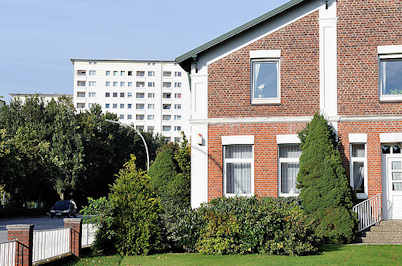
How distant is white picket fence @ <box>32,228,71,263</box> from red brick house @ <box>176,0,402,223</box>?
18.8 ft

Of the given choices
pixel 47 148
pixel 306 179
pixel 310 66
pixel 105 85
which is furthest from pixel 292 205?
pixel 105 85

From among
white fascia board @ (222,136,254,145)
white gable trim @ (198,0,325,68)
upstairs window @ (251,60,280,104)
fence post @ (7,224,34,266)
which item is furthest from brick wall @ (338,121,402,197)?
fence post @ (7,224,34,266)

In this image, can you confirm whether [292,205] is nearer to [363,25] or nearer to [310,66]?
[310,66]

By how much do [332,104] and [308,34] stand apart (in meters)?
2.65

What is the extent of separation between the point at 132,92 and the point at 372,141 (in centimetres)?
11844

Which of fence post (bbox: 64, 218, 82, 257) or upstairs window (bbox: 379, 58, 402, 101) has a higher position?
upstairs window (bbox: 379, 58, 402, 101)

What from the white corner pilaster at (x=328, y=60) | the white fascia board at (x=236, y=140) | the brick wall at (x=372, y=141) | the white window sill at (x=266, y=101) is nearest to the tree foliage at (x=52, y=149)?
the white fascia board at (x=236, y=140)

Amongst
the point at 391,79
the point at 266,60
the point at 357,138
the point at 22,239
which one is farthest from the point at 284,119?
the point at 22,239

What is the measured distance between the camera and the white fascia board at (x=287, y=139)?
19.3 m

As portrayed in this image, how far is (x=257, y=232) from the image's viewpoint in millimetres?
15273

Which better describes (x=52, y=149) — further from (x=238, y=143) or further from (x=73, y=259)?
(x=73, y=259)

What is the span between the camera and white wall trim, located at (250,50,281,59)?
64.5 feet

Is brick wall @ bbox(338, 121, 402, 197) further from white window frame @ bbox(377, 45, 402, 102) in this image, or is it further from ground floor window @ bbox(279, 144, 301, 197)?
ground floor window @ bbox(279, 144, 301, 197)

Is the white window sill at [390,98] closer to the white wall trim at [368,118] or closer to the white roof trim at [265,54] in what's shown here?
the white wall trim at [368,118]
